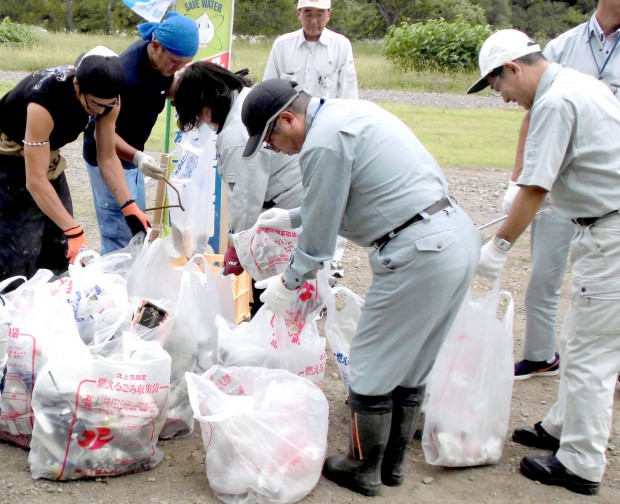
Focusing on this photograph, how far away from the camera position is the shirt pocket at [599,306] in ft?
9.01

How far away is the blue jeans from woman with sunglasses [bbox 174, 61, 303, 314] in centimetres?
90

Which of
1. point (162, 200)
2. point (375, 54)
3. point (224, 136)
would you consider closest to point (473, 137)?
point (162, 200)

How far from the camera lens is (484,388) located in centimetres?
299

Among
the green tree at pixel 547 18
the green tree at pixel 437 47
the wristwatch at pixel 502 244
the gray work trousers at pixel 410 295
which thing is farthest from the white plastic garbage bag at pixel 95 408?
the green tree at pixel 547 18

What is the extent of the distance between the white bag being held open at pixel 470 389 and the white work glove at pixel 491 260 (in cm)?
9

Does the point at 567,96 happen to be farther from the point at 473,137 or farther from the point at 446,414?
the point at 473,137

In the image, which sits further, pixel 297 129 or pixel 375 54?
pixel 375 54

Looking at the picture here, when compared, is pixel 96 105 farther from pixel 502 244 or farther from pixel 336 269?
pixel 336 269

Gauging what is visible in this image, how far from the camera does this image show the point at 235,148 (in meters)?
3.17

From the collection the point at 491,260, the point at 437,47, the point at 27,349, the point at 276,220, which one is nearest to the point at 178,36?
the point at 276,220

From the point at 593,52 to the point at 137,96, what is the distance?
220 centimetres

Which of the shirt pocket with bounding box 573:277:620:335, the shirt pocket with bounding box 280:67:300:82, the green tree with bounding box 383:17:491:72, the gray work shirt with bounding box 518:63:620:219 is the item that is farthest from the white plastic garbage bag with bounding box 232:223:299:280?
the green tree with bounding box 383:17:491:72

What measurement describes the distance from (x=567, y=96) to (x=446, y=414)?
1242 mm

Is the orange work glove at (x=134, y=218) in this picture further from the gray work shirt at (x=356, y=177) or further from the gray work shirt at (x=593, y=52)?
the gray work shirt at (x=593, y=52)
